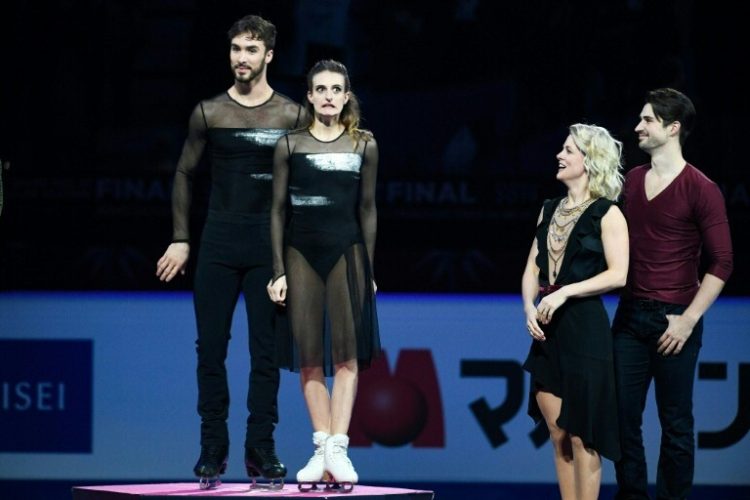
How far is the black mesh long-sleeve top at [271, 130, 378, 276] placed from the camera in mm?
4762

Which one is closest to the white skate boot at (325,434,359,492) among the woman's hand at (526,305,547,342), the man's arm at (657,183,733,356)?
the woman's hand at (526,305,547,342)

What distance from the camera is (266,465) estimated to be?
4840mm

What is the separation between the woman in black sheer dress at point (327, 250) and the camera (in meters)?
4.77

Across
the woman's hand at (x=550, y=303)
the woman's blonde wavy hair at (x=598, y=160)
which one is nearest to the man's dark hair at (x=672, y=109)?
the woman's blonde wavy hair at (x=598, y=160)

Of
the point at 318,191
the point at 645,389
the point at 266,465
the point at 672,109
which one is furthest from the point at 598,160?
the point at 266,465

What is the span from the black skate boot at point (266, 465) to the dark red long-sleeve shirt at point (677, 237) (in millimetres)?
1335

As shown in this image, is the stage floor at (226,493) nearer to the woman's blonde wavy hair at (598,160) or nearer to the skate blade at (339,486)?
the skate blade at (339,486)

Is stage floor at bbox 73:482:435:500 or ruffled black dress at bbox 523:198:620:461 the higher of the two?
ruffled black dress at bbox 523:198:620:461

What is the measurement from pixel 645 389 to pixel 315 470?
3.84 ft

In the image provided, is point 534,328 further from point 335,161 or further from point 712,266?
point 335,161

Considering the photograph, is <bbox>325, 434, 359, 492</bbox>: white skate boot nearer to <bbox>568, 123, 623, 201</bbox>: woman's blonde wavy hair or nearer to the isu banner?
<bbox>568, 123, 623, 201</bbox>: woman's blonde wavy hair

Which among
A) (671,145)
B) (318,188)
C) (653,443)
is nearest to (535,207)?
(653,443)

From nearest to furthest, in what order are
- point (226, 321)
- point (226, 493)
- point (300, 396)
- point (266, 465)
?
point (226, 493) < point (266, 465) < point (226, 321) < point (300, 396)

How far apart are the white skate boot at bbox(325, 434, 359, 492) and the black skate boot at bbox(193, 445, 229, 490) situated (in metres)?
0.38
